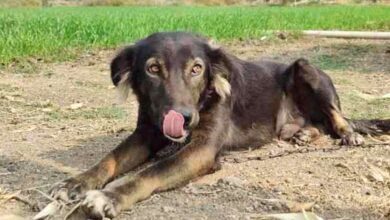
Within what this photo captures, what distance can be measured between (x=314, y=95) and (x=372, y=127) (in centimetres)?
52

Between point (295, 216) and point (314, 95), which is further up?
point (295, 216)

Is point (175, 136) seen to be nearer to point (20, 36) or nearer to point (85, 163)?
point (85, 163)

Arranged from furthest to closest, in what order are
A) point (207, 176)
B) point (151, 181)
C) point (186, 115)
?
point (207, 176)
point (186, 115)
point (151, 181)

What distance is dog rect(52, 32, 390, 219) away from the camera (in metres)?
4.02

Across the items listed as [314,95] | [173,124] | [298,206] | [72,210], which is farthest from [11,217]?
[314,95]

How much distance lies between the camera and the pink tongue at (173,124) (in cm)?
409

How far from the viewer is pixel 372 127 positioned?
5.63 meters

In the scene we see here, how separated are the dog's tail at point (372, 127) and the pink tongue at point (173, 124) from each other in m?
2.00

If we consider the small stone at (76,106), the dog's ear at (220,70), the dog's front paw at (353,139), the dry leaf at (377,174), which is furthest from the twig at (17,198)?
the small stone at (76,106)

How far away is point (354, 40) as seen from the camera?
562 inches

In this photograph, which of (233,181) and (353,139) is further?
(353,139)

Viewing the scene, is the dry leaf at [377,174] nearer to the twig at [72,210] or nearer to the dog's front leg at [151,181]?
the dog's front leg at [151,181]

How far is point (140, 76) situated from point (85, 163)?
2.35ft

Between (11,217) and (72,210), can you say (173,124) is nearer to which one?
(72,210)
